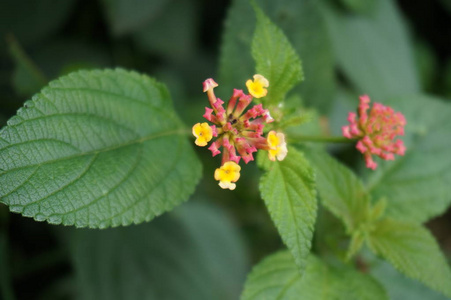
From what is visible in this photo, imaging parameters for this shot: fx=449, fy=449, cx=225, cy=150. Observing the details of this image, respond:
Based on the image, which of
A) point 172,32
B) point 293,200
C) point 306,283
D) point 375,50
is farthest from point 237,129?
point 375,50

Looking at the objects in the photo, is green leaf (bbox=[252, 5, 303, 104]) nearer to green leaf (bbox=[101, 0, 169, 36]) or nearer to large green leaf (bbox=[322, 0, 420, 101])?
green leaf (bbox=[101, 0, 169, 36])

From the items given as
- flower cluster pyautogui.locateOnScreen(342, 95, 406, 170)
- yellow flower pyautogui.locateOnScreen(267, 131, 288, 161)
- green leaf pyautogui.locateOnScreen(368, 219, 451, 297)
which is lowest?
green leaf pyautogui.locateOnScreen(368, 219, 451, 297)

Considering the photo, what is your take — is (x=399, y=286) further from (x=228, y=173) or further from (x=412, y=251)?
(x=228, y=173)

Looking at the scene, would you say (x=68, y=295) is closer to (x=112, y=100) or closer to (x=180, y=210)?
(x=180, y=210)

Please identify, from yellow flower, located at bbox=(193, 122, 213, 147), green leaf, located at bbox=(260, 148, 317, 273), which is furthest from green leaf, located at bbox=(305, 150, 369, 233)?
yellow flower, located at bbox=(193, 122, 213, 147)

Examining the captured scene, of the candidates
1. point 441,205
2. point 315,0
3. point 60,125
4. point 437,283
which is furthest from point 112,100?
point 441,205

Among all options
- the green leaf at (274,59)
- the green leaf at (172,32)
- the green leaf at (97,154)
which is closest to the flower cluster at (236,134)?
the green leaf at (274,59)
